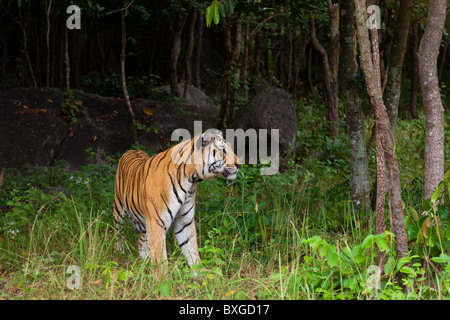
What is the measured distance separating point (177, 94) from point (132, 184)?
21.0 ft

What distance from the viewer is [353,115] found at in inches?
209

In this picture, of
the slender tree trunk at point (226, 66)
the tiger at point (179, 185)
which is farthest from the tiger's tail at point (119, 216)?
the slender tree trunk at point (226, 66)

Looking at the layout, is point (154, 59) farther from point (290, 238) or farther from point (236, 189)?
point (290, 238)

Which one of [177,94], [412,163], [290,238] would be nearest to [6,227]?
[290,238]

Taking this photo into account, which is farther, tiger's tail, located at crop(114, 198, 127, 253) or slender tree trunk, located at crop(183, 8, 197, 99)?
slender tree trunk, located at crop(183, 8, 197, 99)

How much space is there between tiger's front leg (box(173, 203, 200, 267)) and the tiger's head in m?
0.38

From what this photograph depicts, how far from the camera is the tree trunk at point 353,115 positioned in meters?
Answer: 5.24

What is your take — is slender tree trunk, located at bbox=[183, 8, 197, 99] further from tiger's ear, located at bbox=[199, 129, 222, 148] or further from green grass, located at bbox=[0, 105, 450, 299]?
tiger's ear, located at bbox=[199, 129, 222, 148]

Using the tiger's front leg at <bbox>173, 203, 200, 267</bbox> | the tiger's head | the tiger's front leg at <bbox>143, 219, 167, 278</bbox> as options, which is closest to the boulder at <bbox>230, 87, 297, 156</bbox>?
the tiger's front leg at <bbox>173, 203, 200, 267</bbox>

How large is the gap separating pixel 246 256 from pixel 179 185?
2.55 feet

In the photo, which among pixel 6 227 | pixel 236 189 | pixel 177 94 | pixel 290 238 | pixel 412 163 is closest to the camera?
pixel 290 238

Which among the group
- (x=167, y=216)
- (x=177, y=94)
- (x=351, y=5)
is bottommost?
(x=167, y=216)

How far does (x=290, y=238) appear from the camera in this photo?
14.9 ft

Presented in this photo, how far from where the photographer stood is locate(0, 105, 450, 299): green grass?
347cm
